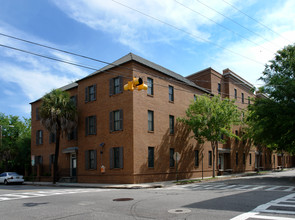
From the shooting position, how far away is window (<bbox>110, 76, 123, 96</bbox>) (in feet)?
84.3

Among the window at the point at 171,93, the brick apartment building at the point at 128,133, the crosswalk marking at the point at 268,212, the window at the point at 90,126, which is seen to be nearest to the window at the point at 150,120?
the brick apartment building at the point at 128,133

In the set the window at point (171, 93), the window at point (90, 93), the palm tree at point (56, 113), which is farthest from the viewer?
the window at point (171, 93)

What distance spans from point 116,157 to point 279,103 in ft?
47.0

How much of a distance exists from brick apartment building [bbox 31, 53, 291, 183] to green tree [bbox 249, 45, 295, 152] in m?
3.75

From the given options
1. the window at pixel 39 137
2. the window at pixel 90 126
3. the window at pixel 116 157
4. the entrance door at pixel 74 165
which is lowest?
the entrance door at pixel 74 165

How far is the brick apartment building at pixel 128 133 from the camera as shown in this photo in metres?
24.5

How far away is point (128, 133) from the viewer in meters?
24.3

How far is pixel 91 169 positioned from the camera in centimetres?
2733

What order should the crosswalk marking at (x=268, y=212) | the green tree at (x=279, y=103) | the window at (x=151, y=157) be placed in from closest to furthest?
the crosswalk marking at (x=268, y=212)
the green tree at (x=279, y=103)
the window at (x=151, y=157)

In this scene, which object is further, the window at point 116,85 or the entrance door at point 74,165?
the entrance door at point 74,165

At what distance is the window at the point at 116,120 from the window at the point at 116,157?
1.76m

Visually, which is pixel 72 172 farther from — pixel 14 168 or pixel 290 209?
pixel 290 209

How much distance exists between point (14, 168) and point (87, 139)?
17.5 m

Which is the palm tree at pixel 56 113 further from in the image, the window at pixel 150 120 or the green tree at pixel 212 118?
the green tree at pixel 212 118
